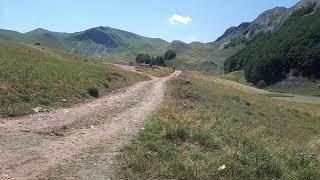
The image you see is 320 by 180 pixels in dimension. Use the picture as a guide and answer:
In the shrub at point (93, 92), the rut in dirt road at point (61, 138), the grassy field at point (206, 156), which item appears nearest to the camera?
the rut in dirt road at point (61, 138)

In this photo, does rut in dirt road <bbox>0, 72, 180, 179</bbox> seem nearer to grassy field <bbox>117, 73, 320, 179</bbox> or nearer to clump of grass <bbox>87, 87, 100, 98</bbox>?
grassy field <bbox>117, 73, 320, 179</bbox>

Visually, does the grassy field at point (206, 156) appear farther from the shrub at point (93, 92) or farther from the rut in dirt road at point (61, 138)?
the shrub at point (93, 92)

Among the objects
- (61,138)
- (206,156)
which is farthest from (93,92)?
(206,156)

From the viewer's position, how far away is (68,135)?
2261 centimetres

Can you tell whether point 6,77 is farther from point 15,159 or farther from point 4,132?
point 15,159

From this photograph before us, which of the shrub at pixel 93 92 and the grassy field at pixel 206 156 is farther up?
the grassy field at pixel 206 156

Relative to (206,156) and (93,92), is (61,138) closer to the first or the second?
(206,156)

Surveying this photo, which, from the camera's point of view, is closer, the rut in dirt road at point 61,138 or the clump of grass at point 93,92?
the rut in dirt road at point 61,138

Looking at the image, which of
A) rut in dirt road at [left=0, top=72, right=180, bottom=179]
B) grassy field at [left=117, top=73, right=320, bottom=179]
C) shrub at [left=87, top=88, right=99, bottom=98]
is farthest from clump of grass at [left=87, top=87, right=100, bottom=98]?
grassy field at [left=117, top=73, right=320, bottom=179]

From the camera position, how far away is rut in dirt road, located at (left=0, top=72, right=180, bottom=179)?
54.5ft

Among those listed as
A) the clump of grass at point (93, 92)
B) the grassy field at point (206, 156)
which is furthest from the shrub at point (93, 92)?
the grassy field at point (206, 156)

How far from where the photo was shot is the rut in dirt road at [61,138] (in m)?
16.6

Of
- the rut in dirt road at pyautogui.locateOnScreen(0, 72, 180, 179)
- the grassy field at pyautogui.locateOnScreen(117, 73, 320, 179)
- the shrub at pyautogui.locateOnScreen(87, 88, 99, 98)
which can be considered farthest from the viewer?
the shrub at pyautogui.locateOnScreen(87, 88, 99, 98)

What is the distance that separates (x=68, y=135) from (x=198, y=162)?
6251 millimetres
